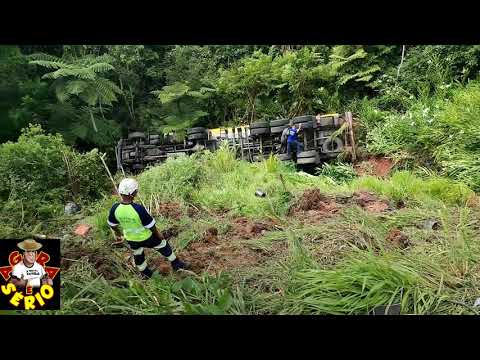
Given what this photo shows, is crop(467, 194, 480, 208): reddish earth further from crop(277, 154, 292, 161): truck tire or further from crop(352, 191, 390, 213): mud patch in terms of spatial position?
crop(277, 154, 292, 161): truck tire

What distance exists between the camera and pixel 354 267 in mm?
2537

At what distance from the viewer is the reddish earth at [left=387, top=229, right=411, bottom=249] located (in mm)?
2924

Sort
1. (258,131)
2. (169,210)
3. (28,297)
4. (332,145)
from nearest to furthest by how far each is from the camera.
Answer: (28,297) < (169,210) < (258,131) < (332,145)

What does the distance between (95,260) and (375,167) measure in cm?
347

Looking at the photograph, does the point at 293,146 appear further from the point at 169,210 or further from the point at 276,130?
the point at 169,210

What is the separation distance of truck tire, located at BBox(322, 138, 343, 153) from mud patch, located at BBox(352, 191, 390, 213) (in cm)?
150

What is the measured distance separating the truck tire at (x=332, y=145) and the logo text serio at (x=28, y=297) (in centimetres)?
391

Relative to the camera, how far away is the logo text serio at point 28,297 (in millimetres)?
2283

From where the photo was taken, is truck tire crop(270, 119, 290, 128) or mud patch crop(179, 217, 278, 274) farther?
truck tire crop(270, 119, 290, 128)

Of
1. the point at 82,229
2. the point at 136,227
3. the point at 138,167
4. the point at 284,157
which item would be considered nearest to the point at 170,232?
the point at 136,227

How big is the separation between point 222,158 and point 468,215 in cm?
260

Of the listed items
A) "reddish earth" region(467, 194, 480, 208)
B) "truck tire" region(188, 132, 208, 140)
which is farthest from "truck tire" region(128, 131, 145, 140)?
"reddish earth" region(467, 194, 480, 208)

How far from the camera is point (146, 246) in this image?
9.05 ft

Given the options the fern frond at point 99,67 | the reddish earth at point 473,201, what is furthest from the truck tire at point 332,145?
the fern frond at point 99,67
